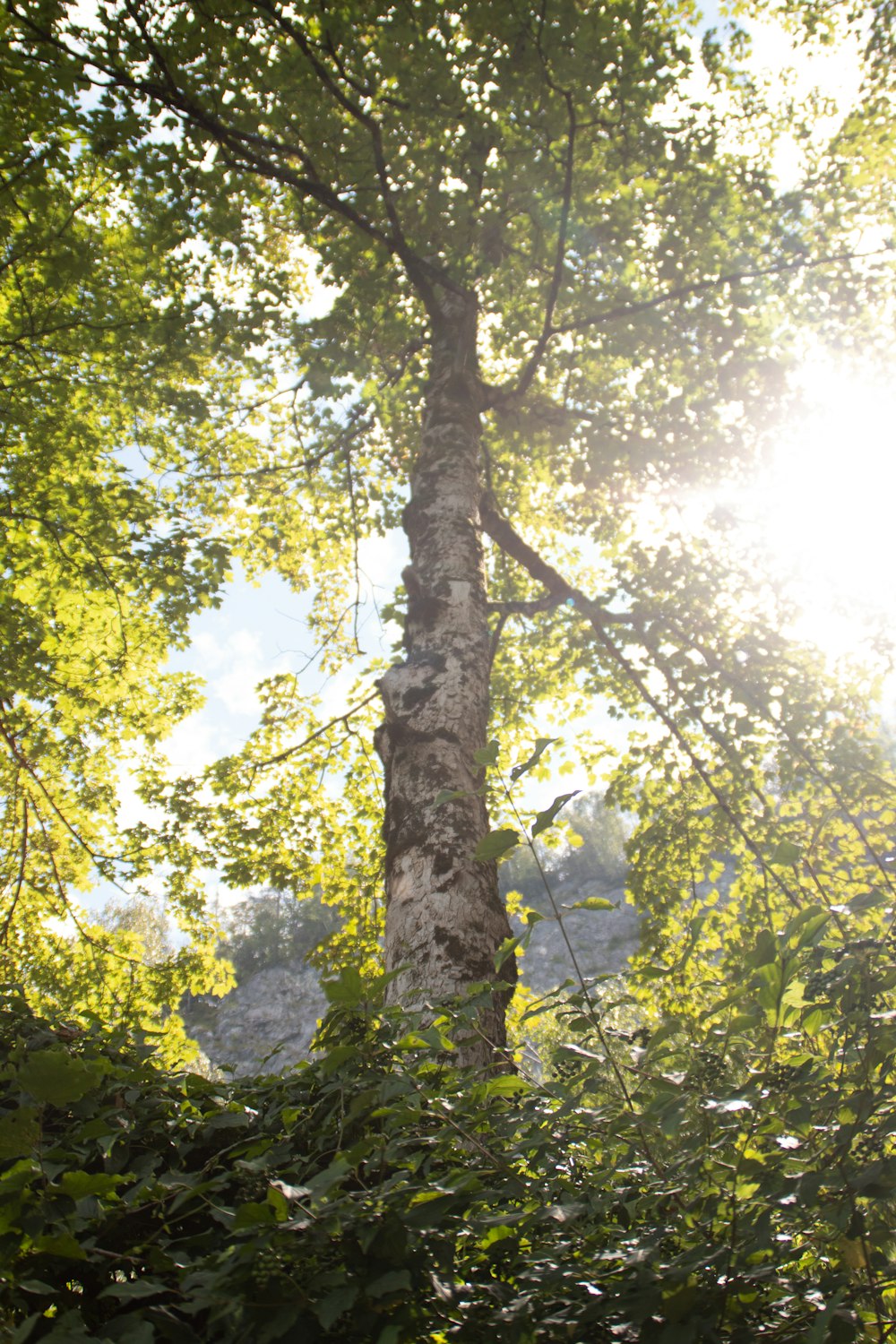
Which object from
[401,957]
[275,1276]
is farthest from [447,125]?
[275,1276]

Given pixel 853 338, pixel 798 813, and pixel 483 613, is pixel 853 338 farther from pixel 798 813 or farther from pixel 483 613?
pixel 483 613

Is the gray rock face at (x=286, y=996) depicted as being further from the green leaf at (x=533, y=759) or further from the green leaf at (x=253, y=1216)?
the green leaf at (x=253, y=1216)

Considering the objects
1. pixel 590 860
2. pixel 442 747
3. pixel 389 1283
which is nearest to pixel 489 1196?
pixel 389 1283

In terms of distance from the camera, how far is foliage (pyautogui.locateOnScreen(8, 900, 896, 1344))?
0.93m

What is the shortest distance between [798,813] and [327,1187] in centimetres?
727

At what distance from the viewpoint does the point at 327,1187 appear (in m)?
0.94

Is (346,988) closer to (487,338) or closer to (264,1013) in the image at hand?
(487,338)

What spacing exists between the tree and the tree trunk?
2 cm

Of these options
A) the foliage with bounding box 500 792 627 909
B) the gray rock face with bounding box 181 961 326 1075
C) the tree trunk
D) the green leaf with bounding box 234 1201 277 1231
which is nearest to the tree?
the tree trunk

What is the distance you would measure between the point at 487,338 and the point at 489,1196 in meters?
9.92

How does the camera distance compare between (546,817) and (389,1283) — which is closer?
(389,1283)

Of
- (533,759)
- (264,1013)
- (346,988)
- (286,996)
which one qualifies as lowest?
(346,988)

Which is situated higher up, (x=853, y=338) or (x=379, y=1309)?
(x=853, y=338)

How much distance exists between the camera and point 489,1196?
Result: 1168 mm
